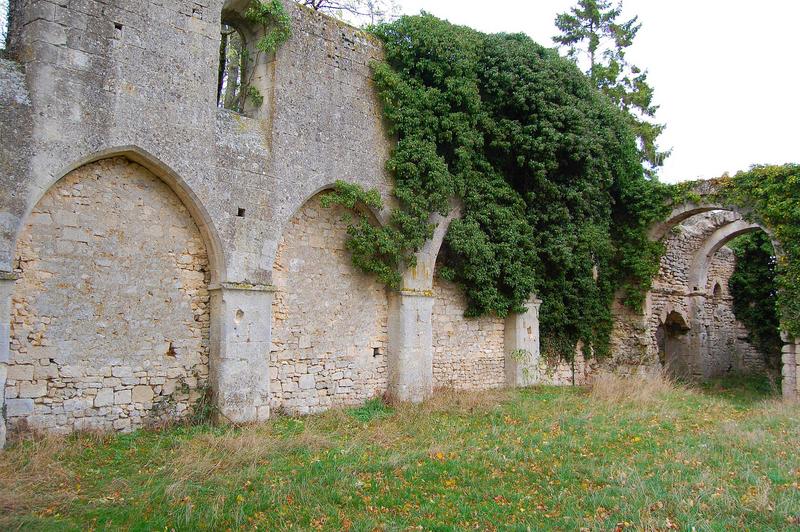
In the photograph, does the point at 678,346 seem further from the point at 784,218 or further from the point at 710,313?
the point at 784,218

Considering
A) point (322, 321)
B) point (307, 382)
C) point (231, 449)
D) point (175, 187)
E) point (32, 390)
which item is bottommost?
point (231, 449)

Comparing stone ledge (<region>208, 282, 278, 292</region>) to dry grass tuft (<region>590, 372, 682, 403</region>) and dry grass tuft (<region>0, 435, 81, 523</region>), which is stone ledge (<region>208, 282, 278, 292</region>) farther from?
dry grass tuft (<region>590, 372, 682, 403</region>)

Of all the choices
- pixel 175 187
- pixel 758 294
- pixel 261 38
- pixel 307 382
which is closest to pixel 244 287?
pixel 175 187

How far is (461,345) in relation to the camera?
12461 mm

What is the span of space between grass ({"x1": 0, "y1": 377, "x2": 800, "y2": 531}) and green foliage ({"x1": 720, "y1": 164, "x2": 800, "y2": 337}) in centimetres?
380

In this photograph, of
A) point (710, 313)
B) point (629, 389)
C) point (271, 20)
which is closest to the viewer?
point (271, 20)

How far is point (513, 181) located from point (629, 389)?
4.78 m

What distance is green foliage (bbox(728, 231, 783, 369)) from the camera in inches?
638

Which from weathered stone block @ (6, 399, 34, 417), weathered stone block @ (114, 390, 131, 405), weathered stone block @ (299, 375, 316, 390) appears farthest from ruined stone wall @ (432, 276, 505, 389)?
weathered stone block @ (6, 399, 34, 417)

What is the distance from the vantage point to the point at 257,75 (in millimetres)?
9812

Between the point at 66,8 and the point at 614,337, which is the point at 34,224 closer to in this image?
the point at 66,8

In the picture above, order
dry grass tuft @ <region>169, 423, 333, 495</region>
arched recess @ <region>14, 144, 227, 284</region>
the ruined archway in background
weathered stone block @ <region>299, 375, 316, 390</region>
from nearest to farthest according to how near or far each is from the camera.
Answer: dry grass tuft @ <region>169, 423, 333, 495</region> < arched recess @ <region>14, 144, 227, 284</region> < weathered stone block @ <region>299, 375, 316, 390</region> < the ruined archway in background

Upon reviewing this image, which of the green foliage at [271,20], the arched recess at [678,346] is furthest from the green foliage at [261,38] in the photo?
the arched recess at [678,346]

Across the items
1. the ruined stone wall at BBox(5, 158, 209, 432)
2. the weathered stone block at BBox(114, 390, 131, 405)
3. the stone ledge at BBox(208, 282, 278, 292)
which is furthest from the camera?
the stone ledge at BBox(208, 282, 278, 292)
